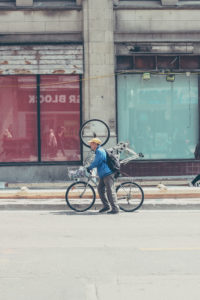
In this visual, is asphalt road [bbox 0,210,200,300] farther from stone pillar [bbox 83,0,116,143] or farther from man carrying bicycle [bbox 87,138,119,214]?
stone pillar [bbox 83,0,116,143]

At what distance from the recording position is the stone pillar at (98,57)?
1869 centimetres

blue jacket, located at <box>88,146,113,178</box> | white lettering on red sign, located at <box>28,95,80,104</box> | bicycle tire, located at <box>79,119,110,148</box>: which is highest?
white lettering on red sign, located at <box>28,95,80,104</box>

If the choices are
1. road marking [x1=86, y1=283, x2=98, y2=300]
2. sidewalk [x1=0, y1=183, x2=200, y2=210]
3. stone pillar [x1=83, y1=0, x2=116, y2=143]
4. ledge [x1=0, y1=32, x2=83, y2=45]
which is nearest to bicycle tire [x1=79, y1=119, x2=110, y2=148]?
stone pillar [x1=83, y1=0, x2=116, y2=143]

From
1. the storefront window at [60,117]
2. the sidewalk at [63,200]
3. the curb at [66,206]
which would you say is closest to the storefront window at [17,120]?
the storefront window at [60,117]

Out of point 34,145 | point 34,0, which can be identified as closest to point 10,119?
point 34,145

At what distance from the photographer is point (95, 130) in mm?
18672

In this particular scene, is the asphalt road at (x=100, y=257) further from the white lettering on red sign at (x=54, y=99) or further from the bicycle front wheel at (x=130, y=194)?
the white lettering on red sign at (x=54, y=99)

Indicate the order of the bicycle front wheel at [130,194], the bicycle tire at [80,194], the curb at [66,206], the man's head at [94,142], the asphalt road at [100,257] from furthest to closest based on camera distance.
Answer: the curb at [66,206], the bicycle front wheel at [130,194], the bicycle tire at [80,194], the man's head at [94,142], the asphalt road at [100,257]

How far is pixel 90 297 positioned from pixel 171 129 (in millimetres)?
13675

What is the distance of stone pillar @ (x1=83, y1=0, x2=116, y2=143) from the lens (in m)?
18.7

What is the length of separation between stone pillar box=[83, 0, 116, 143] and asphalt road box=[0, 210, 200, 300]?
6738 mm

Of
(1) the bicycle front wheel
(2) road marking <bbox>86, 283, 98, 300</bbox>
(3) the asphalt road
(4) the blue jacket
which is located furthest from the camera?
(1) the bicycle front wheel

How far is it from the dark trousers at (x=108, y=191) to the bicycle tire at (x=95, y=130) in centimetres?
551

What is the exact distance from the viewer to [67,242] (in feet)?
30.3
